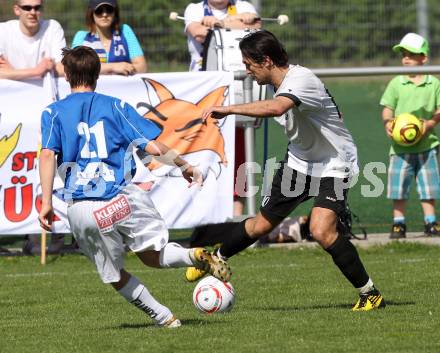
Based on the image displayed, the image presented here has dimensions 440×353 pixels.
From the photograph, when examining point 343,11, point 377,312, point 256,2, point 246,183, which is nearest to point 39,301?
point 377,312

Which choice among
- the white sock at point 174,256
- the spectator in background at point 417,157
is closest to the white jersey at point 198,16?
the spectator in background at point 417,157

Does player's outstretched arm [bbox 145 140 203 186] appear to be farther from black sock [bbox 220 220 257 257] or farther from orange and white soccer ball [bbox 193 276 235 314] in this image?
black sock [bbox 220 220 257 257]

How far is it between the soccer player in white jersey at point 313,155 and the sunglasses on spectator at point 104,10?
3.68 metres

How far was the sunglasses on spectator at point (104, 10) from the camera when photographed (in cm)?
1124

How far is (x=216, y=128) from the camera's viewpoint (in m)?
11.2

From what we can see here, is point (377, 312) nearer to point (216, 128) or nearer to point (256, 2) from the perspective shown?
point (216, 128)

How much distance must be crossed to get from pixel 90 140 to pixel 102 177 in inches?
8.9

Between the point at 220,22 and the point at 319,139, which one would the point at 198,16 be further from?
the point at 319,139

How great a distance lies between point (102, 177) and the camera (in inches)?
273

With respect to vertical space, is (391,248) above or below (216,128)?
below

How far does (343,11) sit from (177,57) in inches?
138

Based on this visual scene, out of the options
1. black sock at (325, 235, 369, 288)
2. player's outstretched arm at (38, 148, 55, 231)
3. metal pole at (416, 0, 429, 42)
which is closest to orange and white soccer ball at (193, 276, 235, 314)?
black sock at (325, 235, 369, 288)

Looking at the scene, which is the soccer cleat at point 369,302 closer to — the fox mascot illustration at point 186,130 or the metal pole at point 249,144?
the fox mascot illustration at point 186,130


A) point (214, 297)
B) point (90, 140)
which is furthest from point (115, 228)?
point (214, 297)
